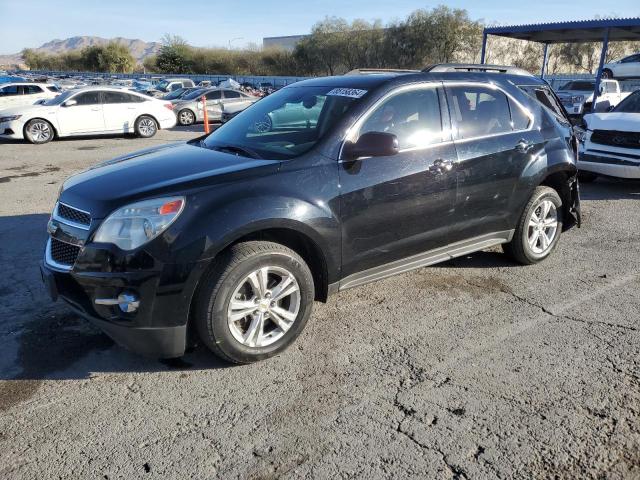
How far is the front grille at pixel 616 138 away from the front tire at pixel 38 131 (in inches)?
526

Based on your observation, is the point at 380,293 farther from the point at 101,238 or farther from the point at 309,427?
the point at 101,238

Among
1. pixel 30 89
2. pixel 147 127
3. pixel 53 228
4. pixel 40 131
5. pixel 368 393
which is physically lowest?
pixel 368 393

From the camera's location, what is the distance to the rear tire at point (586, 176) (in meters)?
Answer: 8.88

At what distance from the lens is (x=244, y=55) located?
256 feet

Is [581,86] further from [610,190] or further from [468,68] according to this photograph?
[468,68]

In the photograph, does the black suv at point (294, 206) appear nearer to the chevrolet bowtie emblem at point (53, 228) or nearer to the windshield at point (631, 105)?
the chevrolet bowtie emblem at point (53, 228)

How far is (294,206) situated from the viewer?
3.35 m

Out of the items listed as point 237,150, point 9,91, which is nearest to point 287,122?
point 237,150

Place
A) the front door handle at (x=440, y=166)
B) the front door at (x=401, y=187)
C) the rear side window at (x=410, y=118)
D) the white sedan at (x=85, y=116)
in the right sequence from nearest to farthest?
1. the front door at (x=401, y=187)
2. the rear side window at (x=410, y=118)
3. the front door handle at (x=440, y=166)
4. the white sedan at (x=85, y=116)

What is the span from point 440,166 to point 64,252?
2.72 m

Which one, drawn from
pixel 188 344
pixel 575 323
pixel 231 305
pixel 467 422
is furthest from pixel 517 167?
pixel 188 344

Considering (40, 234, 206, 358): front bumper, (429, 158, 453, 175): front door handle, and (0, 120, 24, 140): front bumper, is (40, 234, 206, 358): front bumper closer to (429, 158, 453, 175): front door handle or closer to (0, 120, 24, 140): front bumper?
(429, 158, 453, 175): front door handle

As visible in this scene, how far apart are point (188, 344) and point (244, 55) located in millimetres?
80572

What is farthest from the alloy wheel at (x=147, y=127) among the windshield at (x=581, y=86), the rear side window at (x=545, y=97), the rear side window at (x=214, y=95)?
the windshield at (x=581, y=86)
